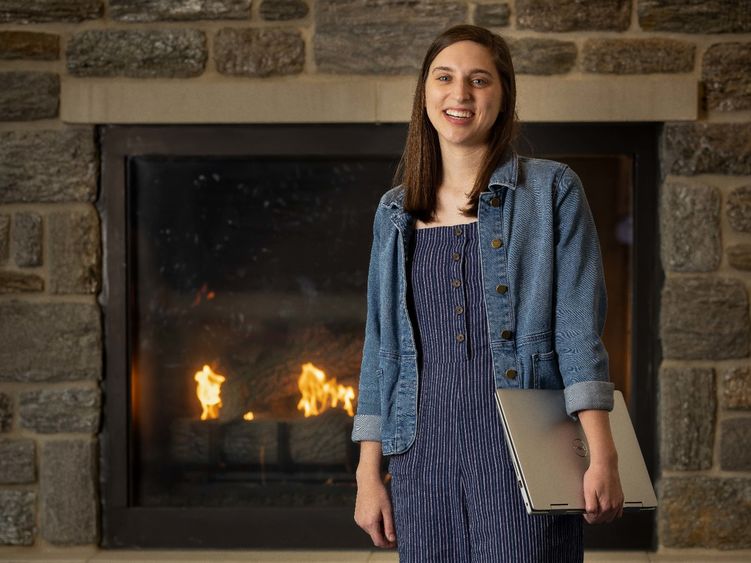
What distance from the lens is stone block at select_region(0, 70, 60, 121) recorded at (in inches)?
111

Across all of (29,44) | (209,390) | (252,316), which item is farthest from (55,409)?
(29,44)

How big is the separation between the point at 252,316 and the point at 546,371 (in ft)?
5.40

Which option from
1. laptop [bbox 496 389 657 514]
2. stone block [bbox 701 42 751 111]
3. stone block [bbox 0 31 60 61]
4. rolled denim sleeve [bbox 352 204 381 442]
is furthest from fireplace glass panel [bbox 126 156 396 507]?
laptop [bbox 496 389 657 514]

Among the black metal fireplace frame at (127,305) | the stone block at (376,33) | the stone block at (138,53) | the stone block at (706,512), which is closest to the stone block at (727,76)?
the black metal fireplace frame at (127,305)

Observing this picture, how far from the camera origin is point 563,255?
4.66 feet

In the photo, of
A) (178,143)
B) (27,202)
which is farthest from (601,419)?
(27,202)

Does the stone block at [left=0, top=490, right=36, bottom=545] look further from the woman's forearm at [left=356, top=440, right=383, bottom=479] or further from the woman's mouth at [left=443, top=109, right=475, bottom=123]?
the woman's mouth at [left=443, top=109, right=475, bottom=123]

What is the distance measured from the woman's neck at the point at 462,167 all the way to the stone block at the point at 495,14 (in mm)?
1336

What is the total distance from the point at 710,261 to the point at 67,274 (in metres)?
1.80

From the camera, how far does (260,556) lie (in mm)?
2838

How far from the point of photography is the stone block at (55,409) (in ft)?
9.31

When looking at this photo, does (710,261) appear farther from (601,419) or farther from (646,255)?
(601,419)

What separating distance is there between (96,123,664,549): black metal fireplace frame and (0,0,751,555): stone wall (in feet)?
0.16

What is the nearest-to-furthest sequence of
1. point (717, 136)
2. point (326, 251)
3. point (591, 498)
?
point (591, 498)
point (717, 136)
point (326, 251)
